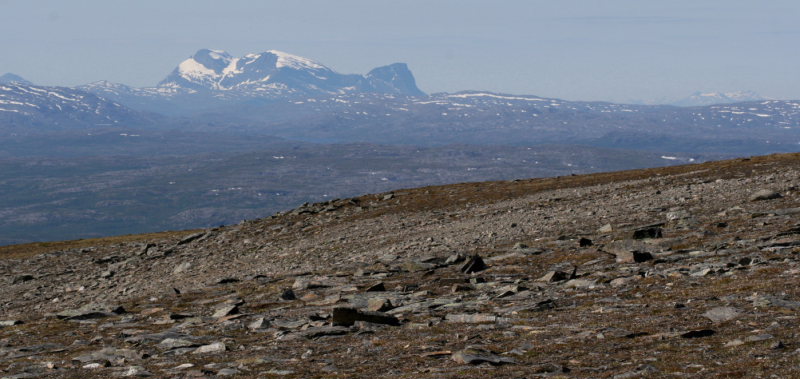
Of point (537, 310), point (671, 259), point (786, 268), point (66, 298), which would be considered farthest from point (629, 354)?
point (66, 298)

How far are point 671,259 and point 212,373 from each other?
15889 mm

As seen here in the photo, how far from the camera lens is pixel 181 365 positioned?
18.0 meters

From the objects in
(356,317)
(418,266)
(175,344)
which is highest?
(356,317)

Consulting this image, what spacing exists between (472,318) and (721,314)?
5902mm

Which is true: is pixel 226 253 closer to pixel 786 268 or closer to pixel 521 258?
pixel 521 258

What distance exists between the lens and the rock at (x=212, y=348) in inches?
766

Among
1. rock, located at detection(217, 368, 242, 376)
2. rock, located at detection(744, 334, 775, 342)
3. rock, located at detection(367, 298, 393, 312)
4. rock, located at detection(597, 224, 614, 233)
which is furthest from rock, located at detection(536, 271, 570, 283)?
rock, located at detection(217, 368, 242, 376)

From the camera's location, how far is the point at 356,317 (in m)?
21.3

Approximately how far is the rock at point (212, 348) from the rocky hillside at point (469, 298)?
40 mm

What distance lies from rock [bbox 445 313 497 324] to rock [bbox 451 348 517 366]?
357 cm

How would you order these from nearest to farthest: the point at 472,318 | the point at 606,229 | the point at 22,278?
the point at 472,318
the point at 606,229
the point at 22,278

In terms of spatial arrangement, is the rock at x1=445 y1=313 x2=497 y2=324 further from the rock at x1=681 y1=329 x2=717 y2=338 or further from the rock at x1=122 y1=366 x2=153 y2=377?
the rock at x1=122 y1=366 x2=153 y2=377

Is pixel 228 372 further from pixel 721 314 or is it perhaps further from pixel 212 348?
pixel 721 314

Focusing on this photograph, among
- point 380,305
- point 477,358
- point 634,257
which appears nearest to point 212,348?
point 380,305
